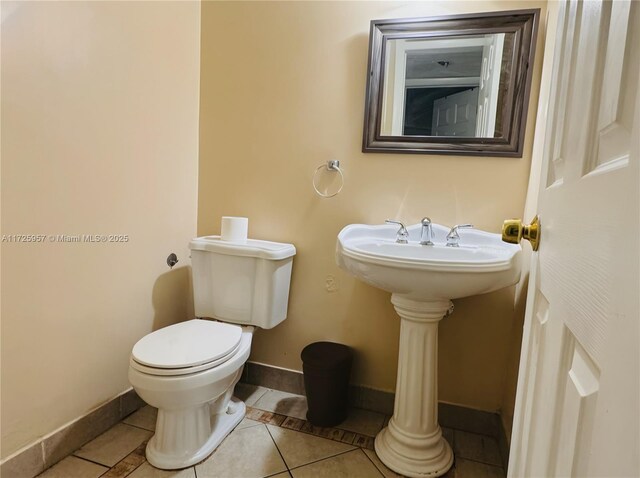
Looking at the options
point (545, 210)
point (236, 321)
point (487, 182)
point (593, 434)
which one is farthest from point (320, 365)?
point (593, 434)

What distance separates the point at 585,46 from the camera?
18.7 inches

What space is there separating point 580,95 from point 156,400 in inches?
54.1

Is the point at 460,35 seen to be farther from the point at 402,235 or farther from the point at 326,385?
the point at 326,385

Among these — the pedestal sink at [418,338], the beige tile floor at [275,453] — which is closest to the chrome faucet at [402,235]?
the pedestal sink at [418,338]

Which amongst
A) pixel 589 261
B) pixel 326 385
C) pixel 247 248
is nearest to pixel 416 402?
pixel 326 385

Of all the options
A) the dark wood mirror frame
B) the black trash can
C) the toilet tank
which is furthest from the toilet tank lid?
the dark wood mirror frame

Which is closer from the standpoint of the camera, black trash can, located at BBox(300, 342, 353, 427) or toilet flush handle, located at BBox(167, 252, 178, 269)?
black trash can, located at BBox(300, 342, 353, 427)

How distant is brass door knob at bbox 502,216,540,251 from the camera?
2.04 ft

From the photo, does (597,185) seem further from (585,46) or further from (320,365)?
(320,365)

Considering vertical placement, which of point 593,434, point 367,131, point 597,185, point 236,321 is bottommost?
point 236,321

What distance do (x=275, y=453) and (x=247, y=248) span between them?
0.82m

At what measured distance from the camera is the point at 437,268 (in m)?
1.07

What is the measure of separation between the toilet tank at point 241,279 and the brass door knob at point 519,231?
1.07 m

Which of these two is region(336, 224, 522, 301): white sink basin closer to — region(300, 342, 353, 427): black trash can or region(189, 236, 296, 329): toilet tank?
region(189, 236, 296, 329): toilet tank
